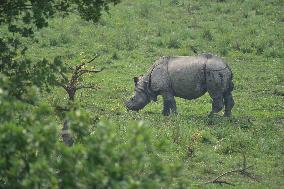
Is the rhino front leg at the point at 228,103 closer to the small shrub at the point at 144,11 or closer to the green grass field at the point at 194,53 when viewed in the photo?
the green grass field at the point at 194,53

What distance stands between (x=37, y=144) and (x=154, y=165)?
104 centimetres

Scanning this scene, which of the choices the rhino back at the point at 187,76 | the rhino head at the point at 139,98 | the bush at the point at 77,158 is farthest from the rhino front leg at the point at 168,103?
the bush at the point at 77,158

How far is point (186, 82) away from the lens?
16.1m

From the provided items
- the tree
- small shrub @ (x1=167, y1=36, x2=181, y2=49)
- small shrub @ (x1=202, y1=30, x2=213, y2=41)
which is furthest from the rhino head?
the tree

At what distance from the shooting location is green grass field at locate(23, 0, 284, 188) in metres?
13.0

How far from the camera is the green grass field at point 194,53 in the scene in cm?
1298

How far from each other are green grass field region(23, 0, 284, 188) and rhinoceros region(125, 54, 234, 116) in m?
0.38

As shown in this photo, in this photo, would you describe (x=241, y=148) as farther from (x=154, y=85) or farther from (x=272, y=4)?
(x=272, y=4)

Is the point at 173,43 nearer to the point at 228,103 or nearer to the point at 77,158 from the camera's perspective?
the point at 228,103

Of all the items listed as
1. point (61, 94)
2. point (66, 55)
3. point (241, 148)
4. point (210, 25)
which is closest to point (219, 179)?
point (241, 148)

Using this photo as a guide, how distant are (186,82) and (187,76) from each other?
14cm

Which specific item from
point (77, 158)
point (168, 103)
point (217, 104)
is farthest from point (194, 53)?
point (77, 158)

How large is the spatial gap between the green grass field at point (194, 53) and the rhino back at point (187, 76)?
19.6 inches

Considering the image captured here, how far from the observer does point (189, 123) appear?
1507cm
